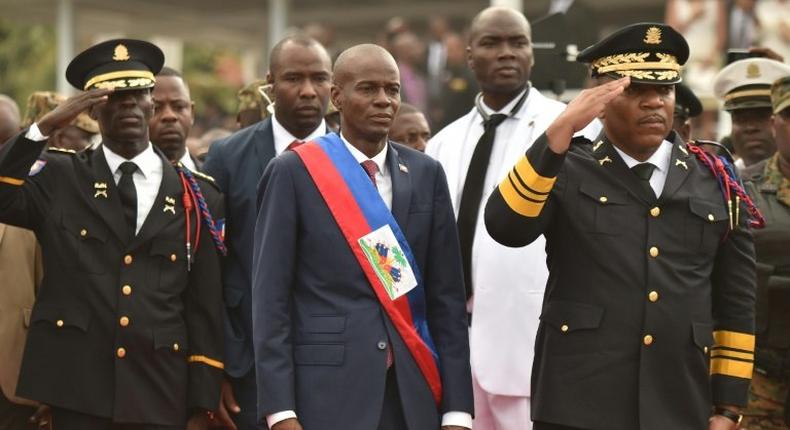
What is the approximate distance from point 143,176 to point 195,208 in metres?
0.29

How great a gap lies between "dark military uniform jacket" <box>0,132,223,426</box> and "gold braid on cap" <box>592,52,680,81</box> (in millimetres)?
2189

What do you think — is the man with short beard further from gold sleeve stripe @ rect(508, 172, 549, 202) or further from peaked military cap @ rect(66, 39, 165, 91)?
gold sleeve stripe @ rect(508, 172, 549, 202)

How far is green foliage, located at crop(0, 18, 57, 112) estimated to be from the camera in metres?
28.2

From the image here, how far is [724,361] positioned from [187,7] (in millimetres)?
16238

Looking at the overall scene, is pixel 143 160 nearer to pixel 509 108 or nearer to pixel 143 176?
pixel 143 176

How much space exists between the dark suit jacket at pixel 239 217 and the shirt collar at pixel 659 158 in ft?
6.79

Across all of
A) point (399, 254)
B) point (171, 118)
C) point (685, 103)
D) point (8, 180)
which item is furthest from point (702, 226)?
point (171, 118)

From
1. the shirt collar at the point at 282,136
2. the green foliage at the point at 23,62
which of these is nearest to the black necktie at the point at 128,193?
the shirt collar at the point at 282,136

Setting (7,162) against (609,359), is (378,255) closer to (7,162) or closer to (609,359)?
(609,359)

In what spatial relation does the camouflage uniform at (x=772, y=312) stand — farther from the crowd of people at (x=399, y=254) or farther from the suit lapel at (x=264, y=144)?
the suit lapel at (x=264, y=144)

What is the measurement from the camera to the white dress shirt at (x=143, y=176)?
6.43 m

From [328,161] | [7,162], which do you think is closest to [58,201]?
[7,162]

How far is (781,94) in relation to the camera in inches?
269

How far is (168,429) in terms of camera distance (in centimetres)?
630
